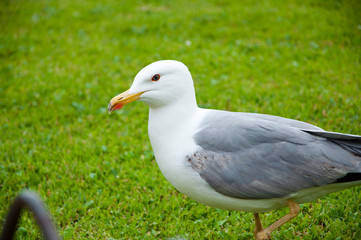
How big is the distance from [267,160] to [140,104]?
3.21 meters

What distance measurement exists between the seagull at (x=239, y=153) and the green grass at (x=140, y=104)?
2.50ft

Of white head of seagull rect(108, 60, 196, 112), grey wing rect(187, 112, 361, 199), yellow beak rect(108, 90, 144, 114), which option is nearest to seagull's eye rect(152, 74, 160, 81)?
white head of seagull rect(108, 60, 196, 112)

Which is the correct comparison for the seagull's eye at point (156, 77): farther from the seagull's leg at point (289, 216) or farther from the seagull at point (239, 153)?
the seagull's leg at point (289, 216)

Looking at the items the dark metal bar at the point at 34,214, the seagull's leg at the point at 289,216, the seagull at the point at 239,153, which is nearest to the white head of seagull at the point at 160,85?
the seagull at the point at 239,153

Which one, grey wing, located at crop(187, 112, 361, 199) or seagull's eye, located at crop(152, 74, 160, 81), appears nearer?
grey wing, located at crop(187, 112, 361, 199)

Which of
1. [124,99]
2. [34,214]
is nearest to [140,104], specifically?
[124,99]

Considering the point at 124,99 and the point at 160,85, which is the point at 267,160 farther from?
the point at 124,99

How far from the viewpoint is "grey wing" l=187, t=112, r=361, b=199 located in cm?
255

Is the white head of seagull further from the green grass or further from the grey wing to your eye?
the green grass

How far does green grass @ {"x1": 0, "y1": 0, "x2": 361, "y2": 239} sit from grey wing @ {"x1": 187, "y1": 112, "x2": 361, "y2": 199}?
0.86 metres

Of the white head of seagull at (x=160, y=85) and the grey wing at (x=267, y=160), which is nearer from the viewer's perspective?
the grey wing at (x=267, y=160)

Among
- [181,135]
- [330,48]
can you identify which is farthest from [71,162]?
[330,48]

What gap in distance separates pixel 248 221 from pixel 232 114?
1143 mm

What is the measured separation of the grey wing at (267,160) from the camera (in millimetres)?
2555
